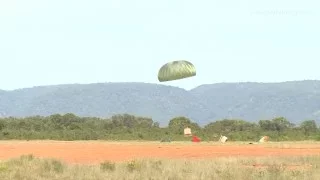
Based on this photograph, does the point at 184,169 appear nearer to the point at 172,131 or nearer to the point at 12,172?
the point at 12,172

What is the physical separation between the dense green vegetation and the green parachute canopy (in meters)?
29.7

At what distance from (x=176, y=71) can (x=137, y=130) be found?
46.8 metres

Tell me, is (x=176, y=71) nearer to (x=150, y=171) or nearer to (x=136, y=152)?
(x=136, y=152)

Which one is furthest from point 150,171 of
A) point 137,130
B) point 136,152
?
point 137,130

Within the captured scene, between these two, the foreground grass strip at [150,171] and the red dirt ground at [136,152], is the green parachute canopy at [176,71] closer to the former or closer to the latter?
the red dirt ground at [136,152]

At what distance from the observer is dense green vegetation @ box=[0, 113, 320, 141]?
221 ft

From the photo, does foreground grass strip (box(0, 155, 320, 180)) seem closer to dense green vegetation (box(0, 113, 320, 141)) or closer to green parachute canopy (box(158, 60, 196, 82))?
green parachute canopy (box(158, 60, 196, 82))

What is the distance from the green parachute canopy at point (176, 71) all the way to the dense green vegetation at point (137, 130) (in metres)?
29.7

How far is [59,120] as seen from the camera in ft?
315

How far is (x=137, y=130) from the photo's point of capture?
79.5 m

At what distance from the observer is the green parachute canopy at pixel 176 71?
3312cm

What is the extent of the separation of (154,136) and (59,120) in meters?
31.8

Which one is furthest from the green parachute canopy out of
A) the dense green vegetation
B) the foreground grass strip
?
the dense green vegetation

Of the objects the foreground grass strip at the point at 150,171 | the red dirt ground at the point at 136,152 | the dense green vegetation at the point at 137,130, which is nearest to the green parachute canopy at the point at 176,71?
the red dirt ground at the point at 136,152
